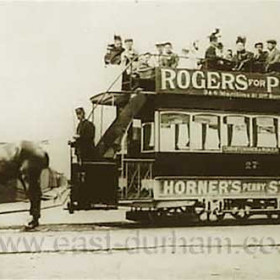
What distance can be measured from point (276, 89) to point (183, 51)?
290mm

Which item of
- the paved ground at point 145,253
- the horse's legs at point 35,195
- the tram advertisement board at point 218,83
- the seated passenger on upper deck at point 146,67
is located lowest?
the paved ground at point 145,253

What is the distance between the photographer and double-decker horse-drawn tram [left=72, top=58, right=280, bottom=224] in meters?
1.63

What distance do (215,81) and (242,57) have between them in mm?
106

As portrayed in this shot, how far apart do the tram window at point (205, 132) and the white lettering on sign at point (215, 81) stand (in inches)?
3.3

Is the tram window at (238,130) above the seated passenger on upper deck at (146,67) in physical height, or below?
below

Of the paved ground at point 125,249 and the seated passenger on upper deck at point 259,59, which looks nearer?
the paved ground at point 125,249

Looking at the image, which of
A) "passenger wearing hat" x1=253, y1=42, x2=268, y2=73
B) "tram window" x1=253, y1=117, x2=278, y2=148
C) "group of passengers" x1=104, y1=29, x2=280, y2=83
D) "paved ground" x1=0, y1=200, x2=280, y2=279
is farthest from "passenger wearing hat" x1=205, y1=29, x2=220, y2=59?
"paved ground" x1=0, y1=200, x2=280, y2=279

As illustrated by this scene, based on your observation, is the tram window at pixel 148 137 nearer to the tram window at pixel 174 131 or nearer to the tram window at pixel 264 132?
the tram window at pixel 174 131

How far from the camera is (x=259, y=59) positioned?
169 centimetres

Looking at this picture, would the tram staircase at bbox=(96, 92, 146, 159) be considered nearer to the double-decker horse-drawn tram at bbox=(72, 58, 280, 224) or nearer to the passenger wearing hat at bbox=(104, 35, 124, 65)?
the double-decker horse-drawn tram at bbox=(72, 58, 280, 224)

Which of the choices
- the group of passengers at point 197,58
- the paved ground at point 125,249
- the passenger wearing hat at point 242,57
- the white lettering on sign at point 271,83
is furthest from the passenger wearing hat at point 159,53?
the paved ground at point 125,249

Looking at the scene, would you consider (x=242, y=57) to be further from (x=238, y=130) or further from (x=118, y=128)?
(x=118, y=128)

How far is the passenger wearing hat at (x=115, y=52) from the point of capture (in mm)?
1630

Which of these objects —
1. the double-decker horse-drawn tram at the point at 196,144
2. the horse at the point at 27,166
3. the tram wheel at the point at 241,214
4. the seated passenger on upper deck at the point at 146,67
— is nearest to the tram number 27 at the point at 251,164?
the double-decker horse-drawn tram at the point at 196,144
